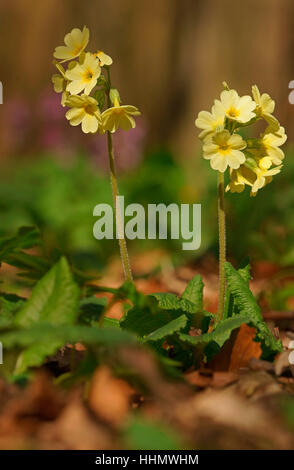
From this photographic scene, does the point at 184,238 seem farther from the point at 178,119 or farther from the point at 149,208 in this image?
the point at 178,119

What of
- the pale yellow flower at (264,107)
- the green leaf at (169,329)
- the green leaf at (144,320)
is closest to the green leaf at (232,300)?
the green leaf at (144,320)

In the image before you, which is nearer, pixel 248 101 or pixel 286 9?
pixel 248 101

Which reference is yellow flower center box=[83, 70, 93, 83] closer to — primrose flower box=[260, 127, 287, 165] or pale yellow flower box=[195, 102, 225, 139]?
pale yellow flower box=[195, 102, 225, 139]

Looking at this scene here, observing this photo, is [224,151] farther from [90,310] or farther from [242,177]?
[90,310]

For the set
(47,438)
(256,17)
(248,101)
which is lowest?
(47,438)

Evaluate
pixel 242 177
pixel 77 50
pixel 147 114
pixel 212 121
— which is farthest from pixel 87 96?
pixel 147 114

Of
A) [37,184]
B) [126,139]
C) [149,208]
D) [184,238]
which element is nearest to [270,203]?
[184,238]

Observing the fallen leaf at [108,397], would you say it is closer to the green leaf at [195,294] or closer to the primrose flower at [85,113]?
the green leaf at [195,294]
